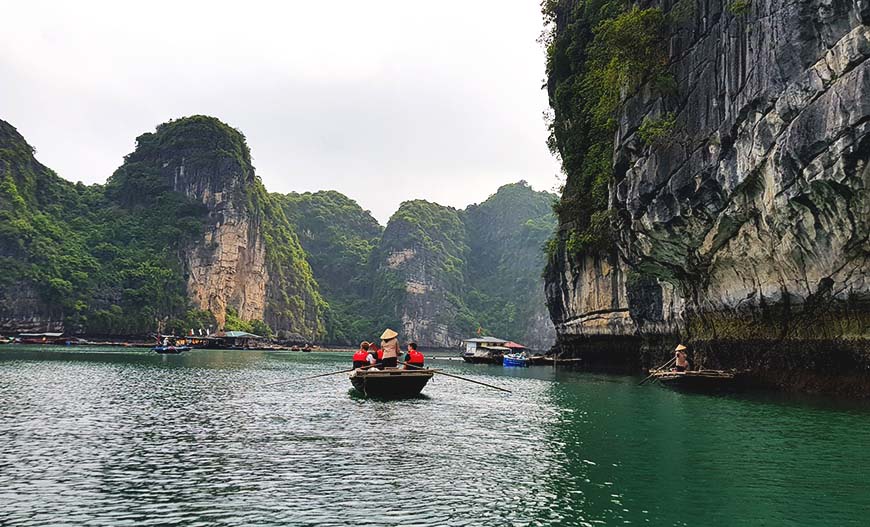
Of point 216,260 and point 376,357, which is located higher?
point 216,260

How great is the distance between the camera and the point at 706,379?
76.9ft

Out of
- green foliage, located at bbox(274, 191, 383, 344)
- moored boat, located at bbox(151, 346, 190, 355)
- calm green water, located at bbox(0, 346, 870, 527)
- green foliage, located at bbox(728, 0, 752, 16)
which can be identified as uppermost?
green foliage, located at bbox(274, 191, 383, 344)

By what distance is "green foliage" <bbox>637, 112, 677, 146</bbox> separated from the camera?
80.1 ft

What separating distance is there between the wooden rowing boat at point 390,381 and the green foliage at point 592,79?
14695 mm

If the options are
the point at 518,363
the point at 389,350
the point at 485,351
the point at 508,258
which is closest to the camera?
the point at 389,350

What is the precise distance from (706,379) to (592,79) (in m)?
17.2

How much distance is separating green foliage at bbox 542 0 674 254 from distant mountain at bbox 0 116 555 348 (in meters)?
63.1

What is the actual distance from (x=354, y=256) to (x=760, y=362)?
417 feet

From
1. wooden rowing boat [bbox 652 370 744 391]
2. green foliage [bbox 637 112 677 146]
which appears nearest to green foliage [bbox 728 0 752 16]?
green foliage [bbox 637 112 677 146]

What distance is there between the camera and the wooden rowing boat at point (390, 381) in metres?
20.6

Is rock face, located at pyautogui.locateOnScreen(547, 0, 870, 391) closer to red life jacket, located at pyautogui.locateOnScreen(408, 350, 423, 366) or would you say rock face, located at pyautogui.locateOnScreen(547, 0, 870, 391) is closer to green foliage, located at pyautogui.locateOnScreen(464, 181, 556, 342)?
red life jacket, located at pyautogui.locateOnScreen(408, 350, 423, 366)

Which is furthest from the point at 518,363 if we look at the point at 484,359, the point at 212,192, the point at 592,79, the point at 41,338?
the point at 212,192

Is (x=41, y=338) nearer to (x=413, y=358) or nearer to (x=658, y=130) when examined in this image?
(x=413, y=358)

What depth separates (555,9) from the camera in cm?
4166
